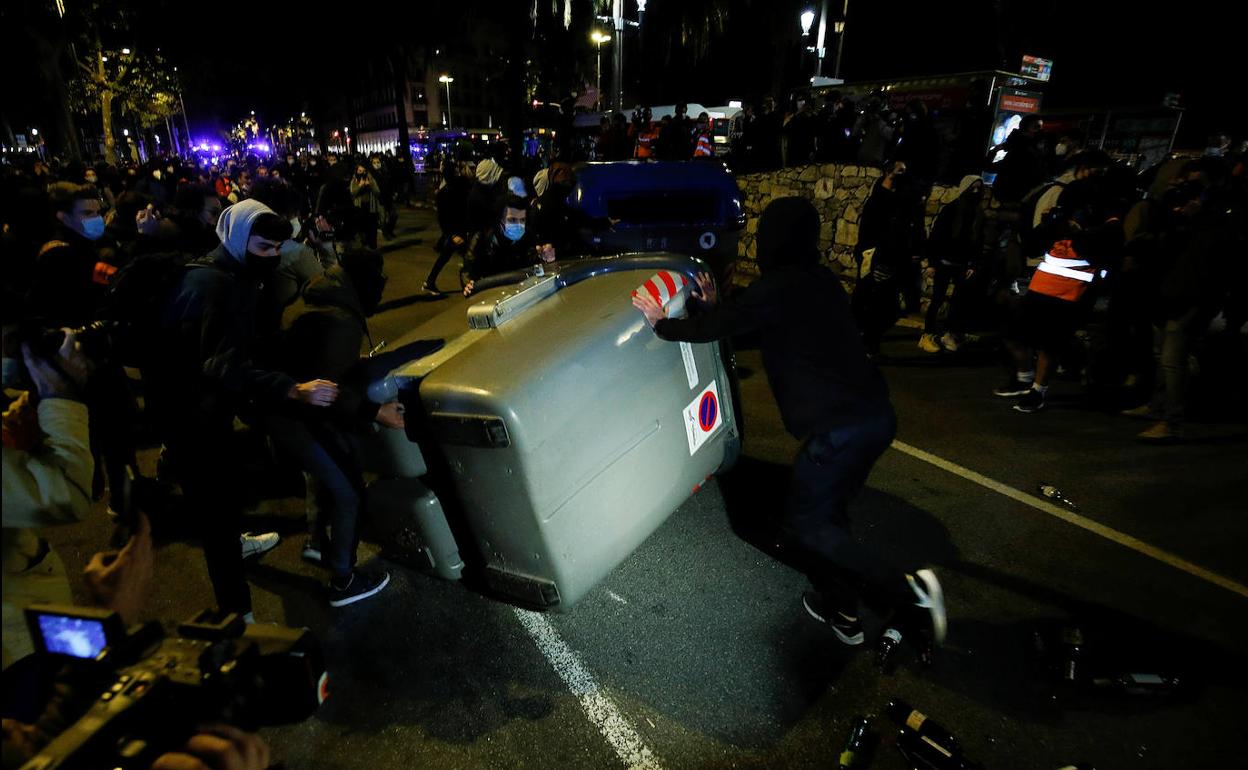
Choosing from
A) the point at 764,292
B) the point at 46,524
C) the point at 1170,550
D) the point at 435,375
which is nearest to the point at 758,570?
the point at 764,292

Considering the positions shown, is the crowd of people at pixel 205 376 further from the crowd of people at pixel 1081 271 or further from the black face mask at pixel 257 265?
the crowd of people at pixel 1081 271

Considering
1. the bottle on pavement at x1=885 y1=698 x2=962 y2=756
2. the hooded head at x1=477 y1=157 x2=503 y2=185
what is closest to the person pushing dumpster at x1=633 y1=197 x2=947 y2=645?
the bottle on pavement at x1=885 y1=698 x2=962 y2=756

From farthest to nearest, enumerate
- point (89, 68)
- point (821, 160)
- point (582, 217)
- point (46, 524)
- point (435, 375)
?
point (89, 68) → point (821, 160) → point (582, 217) → point (435, 375) → point (46, 524)

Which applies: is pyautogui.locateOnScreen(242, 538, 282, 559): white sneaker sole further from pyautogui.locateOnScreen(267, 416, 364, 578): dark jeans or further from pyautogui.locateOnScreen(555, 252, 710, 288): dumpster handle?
pyautogui.locateOnScreen(555, 252, 710, 288): dumpster handle

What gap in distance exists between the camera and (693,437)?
116 inches

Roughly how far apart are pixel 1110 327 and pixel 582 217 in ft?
17.0

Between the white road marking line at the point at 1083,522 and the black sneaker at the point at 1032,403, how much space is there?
4.67 ft

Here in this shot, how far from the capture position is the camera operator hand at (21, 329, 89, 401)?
1667 millimetres

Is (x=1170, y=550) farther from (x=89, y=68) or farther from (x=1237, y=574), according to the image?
(x=89, y=68)

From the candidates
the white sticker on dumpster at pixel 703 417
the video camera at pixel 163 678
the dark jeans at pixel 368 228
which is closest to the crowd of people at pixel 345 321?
the video camera at pixel 163 678

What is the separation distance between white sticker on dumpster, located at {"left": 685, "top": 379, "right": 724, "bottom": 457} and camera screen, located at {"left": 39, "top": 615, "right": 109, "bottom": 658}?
85.3 inches

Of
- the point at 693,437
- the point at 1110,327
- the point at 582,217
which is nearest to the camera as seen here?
the point at 693,437

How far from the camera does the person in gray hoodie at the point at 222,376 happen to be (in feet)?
8.60

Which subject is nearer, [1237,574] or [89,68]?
[1237,574]
